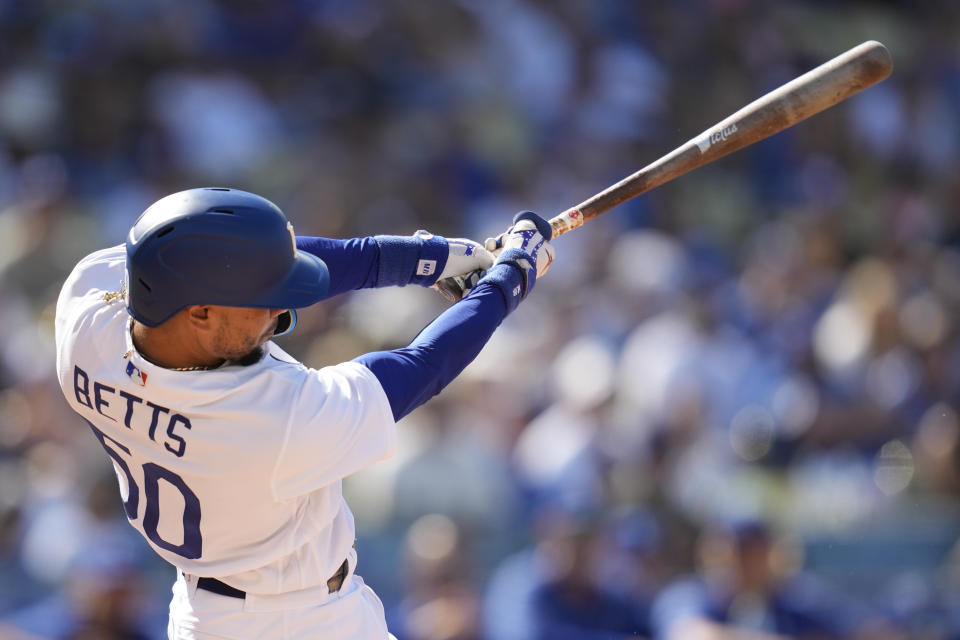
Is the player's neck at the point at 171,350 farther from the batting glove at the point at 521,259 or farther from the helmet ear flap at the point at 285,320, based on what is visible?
the batting glove at the point at 521,259

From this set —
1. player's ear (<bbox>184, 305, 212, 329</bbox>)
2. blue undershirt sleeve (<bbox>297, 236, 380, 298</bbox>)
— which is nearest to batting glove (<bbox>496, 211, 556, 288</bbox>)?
blue undershirt sleeve (<bbox>297, 236, 380, 298</bbox>)

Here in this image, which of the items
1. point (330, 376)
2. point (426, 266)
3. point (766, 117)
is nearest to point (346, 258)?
point (426, 266)

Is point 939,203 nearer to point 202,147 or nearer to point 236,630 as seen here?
point 202,147

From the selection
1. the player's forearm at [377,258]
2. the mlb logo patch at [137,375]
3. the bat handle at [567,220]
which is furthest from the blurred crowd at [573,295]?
the mlb logo patch at [137,375]

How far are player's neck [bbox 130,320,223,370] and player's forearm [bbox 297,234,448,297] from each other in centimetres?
48

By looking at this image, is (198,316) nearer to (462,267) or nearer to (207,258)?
(207,258)

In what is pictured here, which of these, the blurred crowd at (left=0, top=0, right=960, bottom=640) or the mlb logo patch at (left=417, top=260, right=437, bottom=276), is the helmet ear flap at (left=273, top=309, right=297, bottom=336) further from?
the blurred crowd at (left=0, top=0, right=960, bottom=640)

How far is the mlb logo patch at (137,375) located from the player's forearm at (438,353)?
367 mm

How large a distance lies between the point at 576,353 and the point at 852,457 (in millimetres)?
1306

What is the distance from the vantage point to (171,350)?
206 centimetres

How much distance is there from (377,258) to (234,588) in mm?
741

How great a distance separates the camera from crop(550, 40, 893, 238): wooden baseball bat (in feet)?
8.36

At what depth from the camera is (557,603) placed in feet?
13.9

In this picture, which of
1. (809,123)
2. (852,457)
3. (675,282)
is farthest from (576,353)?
(809,123)
